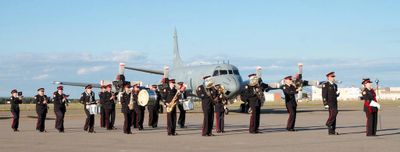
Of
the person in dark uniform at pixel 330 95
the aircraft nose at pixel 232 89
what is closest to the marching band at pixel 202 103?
the person in dark uniform at pixel 330 95

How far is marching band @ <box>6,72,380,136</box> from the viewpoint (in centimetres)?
1781

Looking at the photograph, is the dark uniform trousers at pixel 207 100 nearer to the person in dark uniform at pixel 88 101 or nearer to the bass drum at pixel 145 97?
the bass drum at pixel 145 97

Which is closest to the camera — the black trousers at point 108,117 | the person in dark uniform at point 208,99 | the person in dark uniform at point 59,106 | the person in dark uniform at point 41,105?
the person in dark uniform at point 208,99

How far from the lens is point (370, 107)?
684 inches

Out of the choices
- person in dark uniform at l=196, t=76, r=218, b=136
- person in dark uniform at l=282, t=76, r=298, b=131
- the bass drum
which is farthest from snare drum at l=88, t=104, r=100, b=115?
person in dark uniform at l=282, t=76, r=298, b=131

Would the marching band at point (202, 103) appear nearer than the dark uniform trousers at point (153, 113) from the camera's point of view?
Yes

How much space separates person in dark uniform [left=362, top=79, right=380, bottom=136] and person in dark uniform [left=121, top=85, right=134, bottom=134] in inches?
305

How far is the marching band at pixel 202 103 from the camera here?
17.8 meters

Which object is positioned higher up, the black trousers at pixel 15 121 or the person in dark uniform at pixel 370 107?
the person in dark uniform at pixel 370 107

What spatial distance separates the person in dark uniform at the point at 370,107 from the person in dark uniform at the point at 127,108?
7739 millimetres

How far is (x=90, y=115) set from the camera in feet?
67.9

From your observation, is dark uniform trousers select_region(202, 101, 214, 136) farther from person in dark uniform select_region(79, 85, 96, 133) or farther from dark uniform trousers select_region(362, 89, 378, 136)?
dark uniform trousers select_region(362, 89, 378, 136)

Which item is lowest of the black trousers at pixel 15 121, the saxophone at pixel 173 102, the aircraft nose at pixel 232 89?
the black trousers at pixel 15 121

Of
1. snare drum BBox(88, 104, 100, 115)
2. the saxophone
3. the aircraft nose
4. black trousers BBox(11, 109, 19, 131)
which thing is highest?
the aircraft nose
